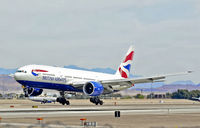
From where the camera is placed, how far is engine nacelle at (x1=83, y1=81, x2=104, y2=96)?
74.0 m

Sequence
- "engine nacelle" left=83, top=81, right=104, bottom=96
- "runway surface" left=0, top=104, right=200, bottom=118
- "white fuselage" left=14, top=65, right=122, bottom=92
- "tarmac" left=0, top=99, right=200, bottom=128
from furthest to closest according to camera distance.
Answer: "engine nacelle" left=83, top=81, right=104, bottom=96 → "white fuselage" left=14, top=65, right=122, bottom=92 → "runway surface" left=0, top=104, right=200, bottom=118 → "tarmac" left=0, top=99, right=200, bottom=128

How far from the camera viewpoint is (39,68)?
7475 cm

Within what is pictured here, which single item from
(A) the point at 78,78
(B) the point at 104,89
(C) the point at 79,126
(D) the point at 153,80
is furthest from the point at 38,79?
(C) the point at 79,126

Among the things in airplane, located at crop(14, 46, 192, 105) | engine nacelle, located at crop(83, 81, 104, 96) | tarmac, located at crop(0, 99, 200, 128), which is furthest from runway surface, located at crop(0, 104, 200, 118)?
airplane, located at crop(14, 46, 192, 105)

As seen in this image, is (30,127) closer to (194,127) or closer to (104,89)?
(194,127)

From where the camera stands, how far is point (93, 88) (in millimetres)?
73938

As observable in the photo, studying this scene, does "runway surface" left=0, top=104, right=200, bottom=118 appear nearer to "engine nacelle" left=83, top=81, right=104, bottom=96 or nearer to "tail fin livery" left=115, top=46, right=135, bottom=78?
"engine nacelle" left=83, top=81, right=104, bottom=96

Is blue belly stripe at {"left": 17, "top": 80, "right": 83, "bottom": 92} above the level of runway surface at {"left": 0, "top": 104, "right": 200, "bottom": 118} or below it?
above

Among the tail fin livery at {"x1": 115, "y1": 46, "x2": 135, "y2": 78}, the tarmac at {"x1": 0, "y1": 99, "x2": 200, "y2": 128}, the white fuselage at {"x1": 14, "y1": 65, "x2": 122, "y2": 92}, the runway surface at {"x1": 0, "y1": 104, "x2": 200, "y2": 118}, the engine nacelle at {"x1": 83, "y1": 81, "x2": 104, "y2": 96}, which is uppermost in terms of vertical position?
the tail fin livery at {"x1": 115, "y1": 46, "x2": 135, "y2": 78}

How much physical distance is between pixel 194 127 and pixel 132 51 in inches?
2270

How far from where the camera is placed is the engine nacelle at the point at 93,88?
243ft

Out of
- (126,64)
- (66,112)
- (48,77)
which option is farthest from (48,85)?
(66,112)

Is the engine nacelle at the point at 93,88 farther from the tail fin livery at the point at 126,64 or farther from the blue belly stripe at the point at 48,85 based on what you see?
the tail fin livery at the point at 126,64

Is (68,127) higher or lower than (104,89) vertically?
lower
